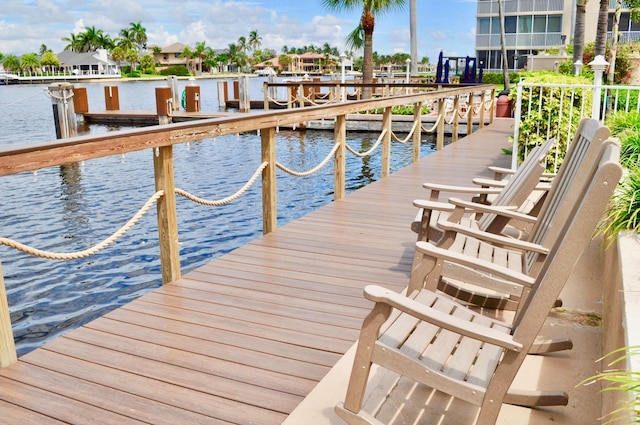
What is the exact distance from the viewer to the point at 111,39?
135000 mm

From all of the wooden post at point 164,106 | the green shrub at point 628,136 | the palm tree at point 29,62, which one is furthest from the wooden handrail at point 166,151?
the palm tree at point 29,62

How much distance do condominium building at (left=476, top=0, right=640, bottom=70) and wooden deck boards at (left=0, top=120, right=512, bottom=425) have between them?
36.5m

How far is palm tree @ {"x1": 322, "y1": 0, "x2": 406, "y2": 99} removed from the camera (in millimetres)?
24766

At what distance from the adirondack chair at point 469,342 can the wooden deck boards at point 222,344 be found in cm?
64

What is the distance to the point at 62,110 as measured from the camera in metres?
18.9

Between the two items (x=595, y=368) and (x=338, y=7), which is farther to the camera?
(x=338, y=7)

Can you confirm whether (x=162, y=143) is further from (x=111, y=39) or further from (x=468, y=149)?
(x=111, y=39)

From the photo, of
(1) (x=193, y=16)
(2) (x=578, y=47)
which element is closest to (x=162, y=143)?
(2) (x=578, y=47)

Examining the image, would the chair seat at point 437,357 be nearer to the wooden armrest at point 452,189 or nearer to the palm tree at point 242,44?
the wooden armrest at point 452,189

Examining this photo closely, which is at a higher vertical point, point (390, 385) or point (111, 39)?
point (111, 39)

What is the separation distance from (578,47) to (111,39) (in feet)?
430

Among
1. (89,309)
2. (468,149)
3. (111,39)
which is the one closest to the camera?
(89,309)

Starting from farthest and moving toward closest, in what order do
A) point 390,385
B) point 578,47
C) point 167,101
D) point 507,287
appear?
point 167,101, point 578,47, point 507,287, point 390,385

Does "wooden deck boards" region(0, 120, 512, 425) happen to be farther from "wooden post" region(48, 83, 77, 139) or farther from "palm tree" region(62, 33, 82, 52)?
"palm tree" region(62, 33, 82, 52)
